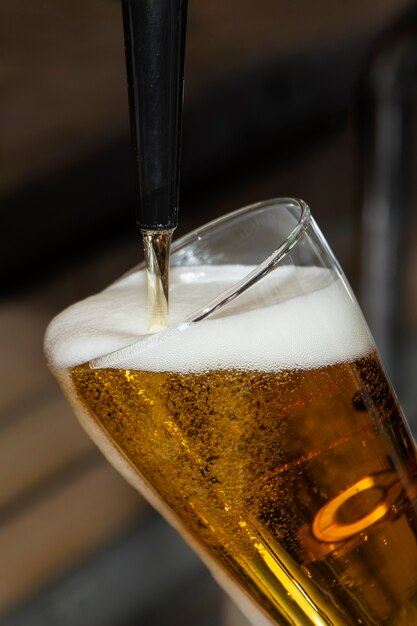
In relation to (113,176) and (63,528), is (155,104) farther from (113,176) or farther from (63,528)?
(63,528)

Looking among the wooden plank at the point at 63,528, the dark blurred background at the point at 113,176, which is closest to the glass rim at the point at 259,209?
the dark blurred background at the point at 113,176

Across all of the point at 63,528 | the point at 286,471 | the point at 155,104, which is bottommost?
the point at 63,528

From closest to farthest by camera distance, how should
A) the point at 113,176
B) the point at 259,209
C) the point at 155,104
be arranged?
the point at 155,104, the point at 259,209, the point at 113,176

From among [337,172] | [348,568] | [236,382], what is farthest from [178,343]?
[337,172]

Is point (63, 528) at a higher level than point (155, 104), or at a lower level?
lower

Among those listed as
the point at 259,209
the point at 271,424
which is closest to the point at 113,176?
the point at 259,209

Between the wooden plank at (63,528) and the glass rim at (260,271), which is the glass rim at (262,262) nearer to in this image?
the glass rim at (260,271)
